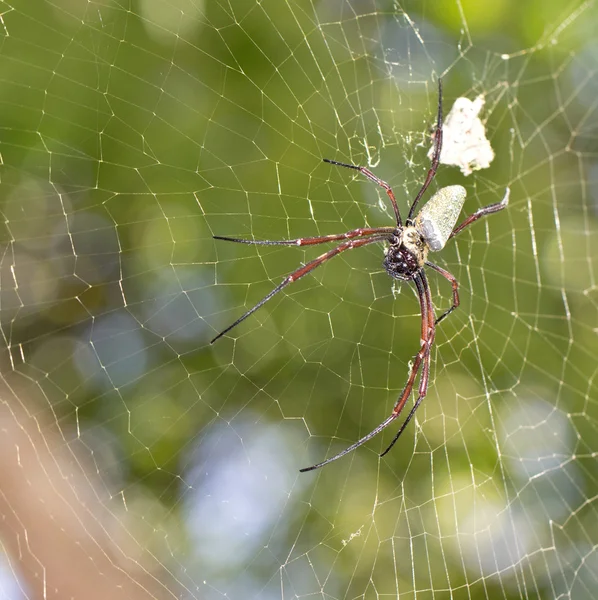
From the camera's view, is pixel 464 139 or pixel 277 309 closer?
pixel 464 139

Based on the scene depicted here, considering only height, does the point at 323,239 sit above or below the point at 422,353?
above

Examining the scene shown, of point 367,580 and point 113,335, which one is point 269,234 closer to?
point 113,335

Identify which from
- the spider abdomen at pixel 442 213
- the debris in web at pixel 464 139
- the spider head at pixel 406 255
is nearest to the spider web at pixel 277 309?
the debris in web at pixel 464 139

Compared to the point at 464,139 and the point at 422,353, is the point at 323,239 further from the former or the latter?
the point at 464,139

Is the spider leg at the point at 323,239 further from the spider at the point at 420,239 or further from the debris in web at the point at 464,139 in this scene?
the debris in web at the point at 464,139

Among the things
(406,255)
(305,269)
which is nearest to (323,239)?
(305,269)

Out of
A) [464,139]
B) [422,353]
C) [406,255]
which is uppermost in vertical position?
[464,139]

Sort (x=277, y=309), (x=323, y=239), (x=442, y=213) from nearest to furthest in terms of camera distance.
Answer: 1. (x=323, y=239)
2. (x=442, y=213)
3. (x=277, y=309)

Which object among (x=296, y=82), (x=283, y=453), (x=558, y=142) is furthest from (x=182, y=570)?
(x=558, y=142)
